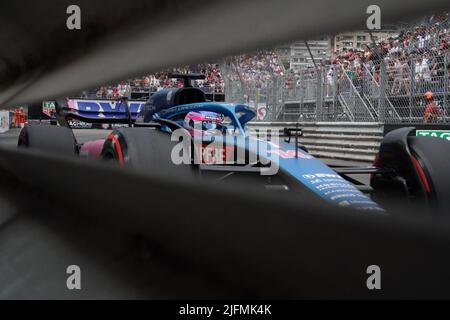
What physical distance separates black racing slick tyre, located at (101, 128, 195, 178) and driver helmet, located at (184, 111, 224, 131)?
171 cm

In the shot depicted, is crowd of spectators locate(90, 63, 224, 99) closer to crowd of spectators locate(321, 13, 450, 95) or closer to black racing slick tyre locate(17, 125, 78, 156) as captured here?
black racing slick tyre locate(17, 125, 78, 156)

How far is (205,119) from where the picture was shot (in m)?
4.21

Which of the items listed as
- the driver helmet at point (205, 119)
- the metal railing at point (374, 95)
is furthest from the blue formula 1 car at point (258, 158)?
the metal railing at point (374, 95)

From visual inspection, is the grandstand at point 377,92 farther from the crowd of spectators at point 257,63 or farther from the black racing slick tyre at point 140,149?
the crowd of spectators at point 257,63

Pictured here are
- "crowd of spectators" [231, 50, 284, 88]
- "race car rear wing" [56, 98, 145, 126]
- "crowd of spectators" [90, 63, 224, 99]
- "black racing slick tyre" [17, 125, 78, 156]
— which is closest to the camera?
"crowd of spectators" [231, 50, 284, 88]

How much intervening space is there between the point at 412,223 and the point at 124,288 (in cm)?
56

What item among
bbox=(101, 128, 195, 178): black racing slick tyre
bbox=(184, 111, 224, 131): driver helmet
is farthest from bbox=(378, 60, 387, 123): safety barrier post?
bbox=(101, 128, 195, 178): black racing slick tyre

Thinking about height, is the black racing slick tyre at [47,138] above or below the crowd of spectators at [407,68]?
below

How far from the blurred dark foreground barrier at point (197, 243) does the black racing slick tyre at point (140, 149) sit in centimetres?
100

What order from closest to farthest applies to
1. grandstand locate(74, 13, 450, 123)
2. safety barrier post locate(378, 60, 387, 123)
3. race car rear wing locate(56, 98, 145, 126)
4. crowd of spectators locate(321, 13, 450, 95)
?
race car rear wing locate(56, 98, 145, 126) < crowd of spectators locate(321, 13, 450, 95) < grandstand locate(74, 13, 450, 123) < safety barrier post locate(378, 60, 387, 123)

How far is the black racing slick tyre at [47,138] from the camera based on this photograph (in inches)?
93.7

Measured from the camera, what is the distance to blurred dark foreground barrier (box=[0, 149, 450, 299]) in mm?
402
